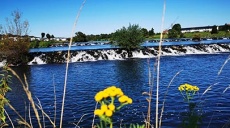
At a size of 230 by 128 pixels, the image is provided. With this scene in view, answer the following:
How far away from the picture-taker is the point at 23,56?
40.4 m

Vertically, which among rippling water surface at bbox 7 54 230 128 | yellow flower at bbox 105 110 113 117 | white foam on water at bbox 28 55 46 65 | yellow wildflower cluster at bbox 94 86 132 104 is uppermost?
yellow wildflower cluster at bbox 94 86 132 104

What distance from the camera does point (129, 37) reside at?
43.9 m

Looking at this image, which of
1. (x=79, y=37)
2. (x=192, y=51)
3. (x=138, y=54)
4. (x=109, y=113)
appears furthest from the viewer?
(x=79, y=37)

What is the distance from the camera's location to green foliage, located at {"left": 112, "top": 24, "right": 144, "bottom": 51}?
43.8 m

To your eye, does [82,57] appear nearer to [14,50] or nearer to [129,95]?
[14,50]

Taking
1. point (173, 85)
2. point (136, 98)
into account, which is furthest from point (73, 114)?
point (173, 85)

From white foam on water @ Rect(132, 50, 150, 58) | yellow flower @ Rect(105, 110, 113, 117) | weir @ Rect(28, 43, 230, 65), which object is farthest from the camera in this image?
white foam on water @ Rect(132, 50, 150, 58)

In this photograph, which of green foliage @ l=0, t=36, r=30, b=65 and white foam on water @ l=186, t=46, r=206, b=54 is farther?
white foam on water @ l=186, t=46, r=206, b=54

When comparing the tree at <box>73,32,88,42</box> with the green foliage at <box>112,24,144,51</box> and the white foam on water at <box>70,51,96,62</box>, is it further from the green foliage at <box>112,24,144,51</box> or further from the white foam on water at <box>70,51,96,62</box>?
the white foam on water at <box>70,51,96,62</box>

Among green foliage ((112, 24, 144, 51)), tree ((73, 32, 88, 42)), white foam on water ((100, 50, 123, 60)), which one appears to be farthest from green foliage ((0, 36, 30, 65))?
tree ((73, 32, 88, 42))

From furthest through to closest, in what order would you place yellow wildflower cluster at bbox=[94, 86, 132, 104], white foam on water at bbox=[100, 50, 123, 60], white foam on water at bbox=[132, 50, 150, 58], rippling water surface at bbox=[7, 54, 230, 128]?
white foam on water at bbox=[132, 50, 150, 58]
white foam on water at bbox=[100, 50, 123, 60]
rippling water surface at bbox=[7, 54, 230, 128]
yellow wildflower cluster at bbox=[94, 86, 132, 104]

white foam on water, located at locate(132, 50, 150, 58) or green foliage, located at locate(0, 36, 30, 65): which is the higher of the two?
green foliage, located at locate(0, 36, 30, 65)

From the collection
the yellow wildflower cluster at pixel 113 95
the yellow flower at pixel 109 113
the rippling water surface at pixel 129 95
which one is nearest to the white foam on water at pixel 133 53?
the rippling water surface at pixel 129 95

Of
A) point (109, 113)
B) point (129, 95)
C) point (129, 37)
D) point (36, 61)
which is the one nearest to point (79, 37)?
point (129, 37)
